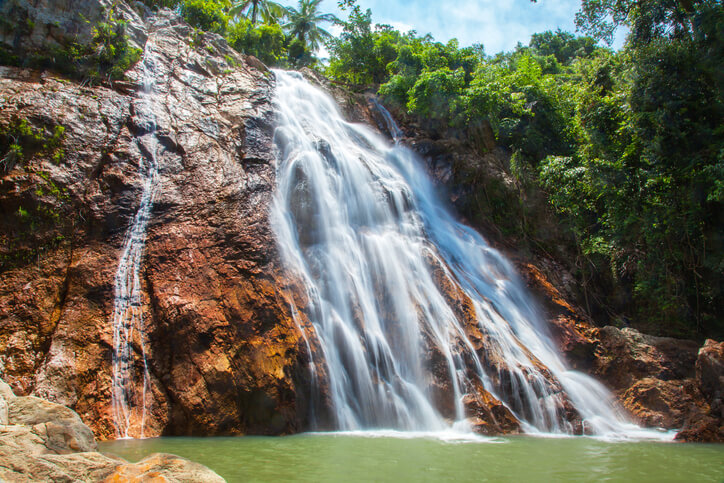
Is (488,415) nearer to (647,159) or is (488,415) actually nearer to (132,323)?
(132,323)

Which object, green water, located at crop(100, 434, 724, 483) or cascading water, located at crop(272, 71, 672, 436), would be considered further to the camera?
cascading water, located at crop(272, 71, 672, 436)

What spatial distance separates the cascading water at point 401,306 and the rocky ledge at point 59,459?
4.86 m

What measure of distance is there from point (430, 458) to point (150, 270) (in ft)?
20.5

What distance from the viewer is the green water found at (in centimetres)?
469

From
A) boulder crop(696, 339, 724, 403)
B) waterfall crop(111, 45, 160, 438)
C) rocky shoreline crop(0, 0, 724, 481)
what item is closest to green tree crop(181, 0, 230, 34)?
rocky shoreline crop(0, 0, 724, 481)

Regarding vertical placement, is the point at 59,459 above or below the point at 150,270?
below

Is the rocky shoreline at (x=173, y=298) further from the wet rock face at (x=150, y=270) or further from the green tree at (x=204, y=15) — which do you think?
the green tree at (x=204, y=15)

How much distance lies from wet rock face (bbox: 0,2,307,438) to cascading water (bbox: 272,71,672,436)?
0.95m

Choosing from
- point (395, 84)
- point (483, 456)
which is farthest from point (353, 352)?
point (395, 84)

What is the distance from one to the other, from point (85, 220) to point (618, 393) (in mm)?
12559

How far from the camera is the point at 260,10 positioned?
29.4 meters

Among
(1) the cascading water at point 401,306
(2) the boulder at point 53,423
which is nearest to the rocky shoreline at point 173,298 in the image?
(2) the boulder at point 53,423

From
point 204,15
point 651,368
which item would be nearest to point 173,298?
point 651,368

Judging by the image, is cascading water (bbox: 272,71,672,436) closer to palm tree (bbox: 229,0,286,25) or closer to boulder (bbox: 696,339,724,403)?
boulder (bbox: 696,339,724,403)
